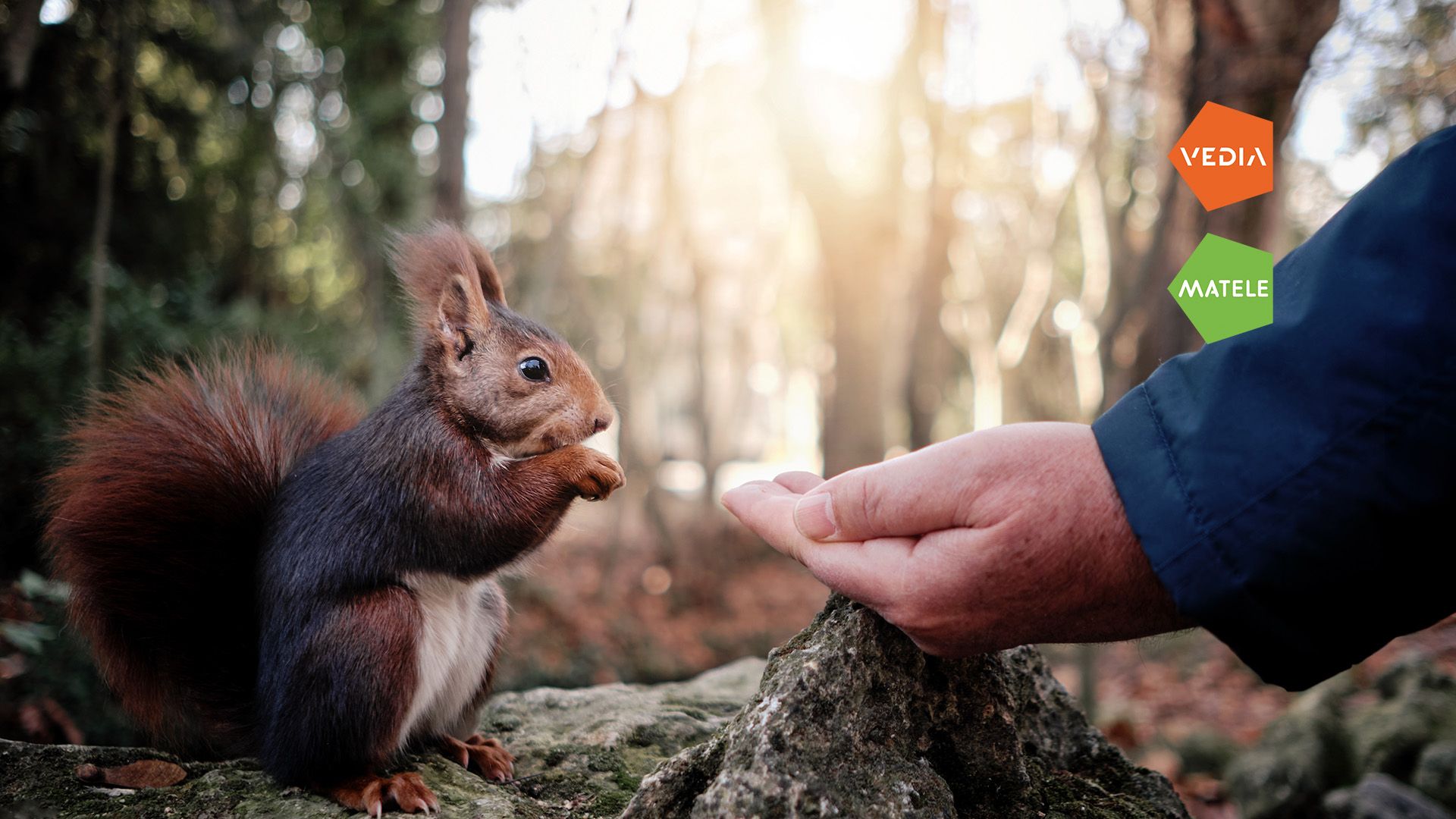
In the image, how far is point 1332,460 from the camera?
102cm

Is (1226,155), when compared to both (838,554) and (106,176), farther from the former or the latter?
(106,176)

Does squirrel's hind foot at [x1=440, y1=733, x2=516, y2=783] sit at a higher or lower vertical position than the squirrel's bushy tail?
lower

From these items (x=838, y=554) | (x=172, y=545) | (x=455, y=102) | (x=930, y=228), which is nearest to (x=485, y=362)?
(x=172, y=545)

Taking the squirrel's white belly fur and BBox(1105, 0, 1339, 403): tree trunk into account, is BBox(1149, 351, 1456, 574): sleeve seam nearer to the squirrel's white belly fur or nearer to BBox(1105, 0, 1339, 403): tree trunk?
the squirrel's white belly fur

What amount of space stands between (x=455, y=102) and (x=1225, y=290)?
11.8 ft

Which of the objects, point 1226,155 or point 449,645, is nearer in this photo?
point 449,645

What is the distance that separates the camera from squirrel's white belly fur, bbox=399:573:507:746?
5.38ft

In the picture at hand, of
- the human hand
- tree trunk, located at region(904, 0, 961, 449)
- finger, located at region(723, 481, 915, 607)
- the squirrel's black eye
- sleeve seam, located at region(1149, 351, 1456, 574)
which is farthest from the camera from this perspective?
tree trunk, located at region(904, 0, 961, 449)

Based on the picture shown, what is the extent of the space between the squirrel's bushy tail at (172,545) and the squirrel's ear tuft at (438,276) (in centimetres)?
43

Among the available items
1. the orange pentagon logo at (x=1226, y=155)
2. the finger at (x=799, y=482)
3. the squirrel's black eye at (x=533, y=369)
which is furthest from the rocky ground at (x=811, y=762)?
the orange pentagon logo at (x=1226, y=155)

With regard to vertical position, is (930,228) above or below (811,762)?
above

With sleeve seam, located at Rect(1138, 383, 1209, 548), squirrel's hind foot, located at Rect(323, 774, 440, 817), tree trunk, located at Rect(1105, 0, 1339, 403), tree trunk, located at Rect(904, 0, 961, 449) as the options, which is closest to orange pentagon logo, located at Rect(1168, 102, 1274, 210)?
tree trunk, located at Rect(1105, 0, 1339, 403)

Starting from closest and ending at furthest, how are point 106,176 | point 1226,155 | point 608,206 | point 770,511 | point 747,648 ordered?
point 770,511, point 1226,155, point 106,176, point 747,648, point 608,206

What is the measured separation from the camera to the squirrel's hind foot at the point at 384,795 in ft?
5.01
